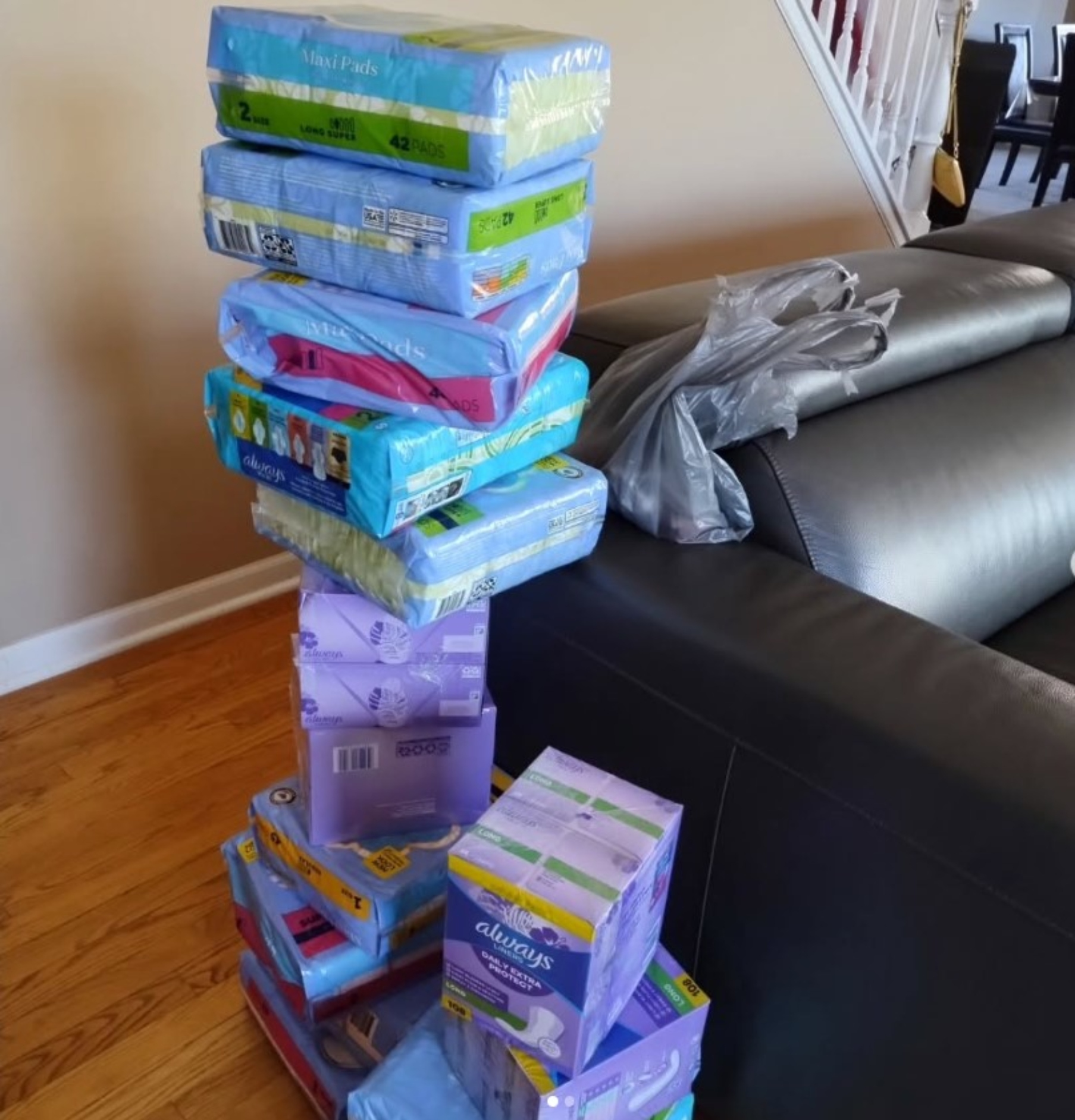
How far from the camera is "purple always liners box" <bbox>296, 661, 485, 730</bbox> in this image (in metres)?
1.08

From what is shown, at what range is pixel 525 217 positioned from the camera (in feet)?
3.17

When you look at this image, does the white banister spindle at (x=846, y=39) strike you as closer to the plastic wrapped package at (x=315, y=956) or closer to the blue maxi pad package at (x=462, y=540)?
the blue maxi pad package at (x=462, y=540)

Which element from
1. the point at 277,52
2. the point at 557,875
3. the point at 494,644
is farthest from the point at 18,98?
the point at 557,875

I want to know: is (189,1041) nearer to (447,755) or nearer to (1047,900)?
(447,755)

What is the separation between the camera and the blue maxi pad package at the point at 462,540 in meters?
0.99

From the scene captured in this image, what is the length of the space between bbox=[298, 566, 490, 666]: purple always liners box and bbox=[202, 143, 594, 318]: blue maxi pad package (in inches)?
12.1

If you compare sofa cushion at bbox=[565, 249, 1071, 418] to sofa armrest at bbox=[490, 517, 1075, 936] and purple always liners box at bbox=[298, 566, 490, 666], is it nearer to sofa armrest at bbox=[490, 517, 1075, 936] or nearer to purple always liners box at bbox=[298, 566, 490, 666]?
sofa armrest at bbox=[490, 517, 1075, 936]

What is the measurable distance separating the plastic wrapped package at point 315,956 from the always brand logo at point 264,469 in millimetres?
457

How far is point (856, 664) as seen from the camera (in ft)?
3.23

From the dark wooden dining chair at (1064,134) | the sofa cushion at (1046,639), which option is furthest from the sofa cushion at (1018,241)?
the dark wooden dining chair at (1064,134)

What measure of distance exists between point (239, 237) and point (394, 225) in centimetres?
20

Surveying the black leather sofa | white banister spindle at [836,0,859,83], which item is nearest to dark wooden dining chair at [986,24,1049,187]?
white banister spindle at [836,0,859,83]

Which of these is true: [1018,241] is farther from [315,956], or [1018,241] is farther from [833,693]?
[315,956]

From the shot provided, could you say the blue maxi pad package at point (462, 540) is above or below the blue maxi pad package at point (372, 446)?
below
